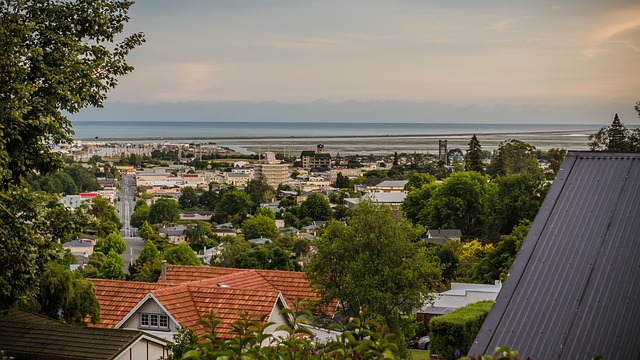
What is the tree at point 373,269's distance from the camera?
23078mm

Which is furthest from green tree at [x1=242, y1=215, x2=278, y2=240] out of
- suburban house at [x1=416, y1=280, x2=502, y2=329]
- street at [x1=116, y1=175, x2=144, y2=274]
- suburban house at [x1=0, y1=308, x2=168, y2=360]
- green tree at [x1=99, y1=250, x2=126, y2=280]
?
suburban house at [x1=0, y1=308, x2=168, y2=360]

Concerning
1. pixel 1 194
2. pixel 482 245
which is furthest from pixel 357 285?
pixel 482 245

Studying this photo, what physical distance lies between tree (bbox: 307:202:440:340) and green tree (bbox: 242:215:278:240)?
56.8 m

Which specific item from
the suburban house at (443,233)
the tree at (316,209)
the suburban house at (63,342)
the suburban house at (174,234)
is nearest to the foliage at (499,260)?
the suburban house at (443,233)

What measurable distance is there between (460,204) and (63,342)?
174 ft

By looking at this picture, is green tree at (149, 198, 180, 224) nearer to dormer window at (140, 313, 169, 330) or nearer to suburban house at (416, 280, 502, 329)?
suburban house at (416, 280, 502, 329)

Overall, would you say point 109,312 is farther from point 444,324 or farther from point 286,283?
point 444,324

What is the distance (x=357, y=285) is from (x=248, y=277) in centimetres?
379

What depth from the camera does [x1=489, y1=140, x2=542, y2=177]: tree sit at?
271ft

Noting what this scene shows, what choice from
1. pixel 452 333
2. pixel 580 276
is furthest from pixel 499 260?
pixel 580 276

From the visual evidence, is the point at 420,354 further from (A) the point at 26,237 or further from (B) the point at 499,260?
(A) the point at 26,237

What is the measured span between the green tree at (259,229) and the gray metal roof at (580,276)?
71.3 meters

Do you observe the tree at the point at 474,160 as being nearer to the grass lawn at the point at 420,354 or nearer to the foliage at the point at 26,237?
the grass lawn at the point at 420,354

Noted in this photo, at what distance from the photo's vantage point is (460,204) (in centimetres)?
6469
